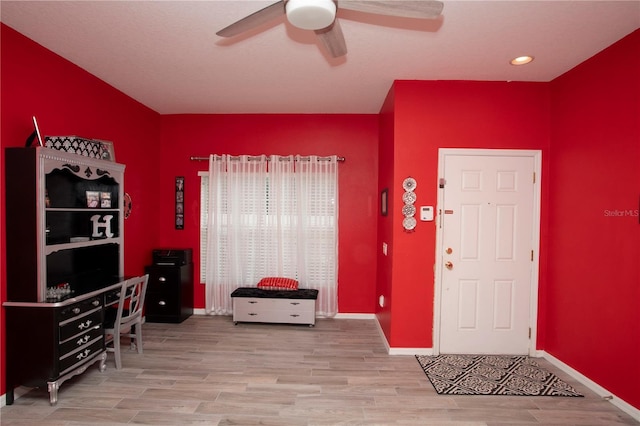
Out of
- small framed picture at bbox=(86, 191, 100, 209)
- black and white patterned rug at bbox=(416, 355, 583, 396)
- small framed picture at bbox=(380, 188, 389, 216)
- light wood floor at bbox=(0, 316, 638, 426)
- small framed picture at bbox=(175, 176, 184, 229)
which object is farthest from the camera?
small framed picture at bbox=(175, 176, 184, 229)

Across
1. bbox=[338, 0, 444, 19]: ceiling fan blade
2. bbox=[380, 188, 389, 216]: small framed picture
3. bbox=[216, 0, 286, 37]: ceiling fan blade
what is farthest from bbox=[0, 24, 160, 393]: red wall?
bbox=[380, 188, 389, 216]: small framed picture

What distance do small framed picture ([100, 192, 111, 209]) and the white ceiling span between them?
1245mm

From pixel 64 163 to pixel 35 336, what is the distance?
133 cm

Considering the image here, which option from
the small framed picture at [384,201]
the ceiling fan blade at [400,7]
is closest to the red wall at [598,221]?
the small framed picture at [384,201]

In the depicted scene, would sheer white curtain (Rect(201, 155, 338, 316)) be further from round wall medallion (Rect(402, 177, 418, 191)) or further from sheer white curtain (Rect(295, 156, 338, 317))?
round wall medallion (Rect(402, 177, 418, 191))

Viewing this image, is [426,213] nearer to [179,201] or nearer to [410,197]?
[410,197]

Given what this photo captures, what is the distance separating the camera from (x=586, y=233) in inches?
108

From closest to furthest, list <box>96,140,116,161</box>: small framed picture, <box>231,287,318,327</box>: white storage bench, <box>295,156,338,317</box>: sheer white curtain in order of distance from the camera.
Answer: <box>96,140,116,161</box>: small framed picture → <box>231,287,318,327</box>: white storage bench → <box>295,156,338,317</box>: sheer white curtain

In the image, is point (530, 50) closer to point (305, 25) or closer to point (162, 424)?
point (305, 25)

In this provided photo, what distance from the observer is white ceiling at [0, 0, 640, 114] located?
2.11m

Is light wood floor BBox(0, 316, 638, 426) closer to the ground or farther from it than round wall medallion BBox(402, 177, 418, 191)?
closer to the ground

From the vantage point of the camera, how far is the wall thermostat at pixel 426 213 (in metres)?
3.22

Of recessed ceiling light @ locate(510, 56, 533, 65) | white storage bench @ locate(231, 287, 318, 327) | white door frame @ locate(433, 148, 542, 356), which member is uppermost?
recessed ceiling light @ locate(510, 56, 533, 65)

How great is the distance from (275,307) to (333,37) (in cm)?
324
